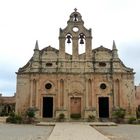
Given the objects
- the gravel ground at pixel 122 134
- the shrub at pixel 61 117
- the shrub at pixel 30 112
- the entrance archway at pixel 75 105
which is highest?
the entrance archway at pixel 75 105

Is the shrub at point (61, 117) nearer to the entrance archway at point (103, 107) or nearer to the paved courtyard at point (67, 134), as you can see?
the entrance archway at point (103, 107)

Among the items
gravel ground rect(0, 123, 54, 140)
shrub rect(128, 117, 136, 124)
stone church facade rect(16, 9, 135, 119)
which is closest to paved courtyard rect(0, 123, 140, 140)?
gravel ground rect(0, 123, 54, 140)

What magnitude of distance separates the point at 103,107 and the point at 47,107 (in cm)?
669

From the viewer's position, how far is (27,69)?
39.5 meters

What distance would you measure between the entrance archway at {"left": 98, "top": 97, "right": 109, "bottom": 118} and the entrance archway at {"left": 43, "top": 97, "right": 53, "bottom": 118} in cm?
583

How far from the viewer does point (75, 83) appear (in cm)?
3912

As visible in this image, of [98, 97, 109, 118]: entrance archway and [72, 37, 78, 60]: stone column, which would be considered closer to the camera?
[98, 97, 109, 118]: entrance archway

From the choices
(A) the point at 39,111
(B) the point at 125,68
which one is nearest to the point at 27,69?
(A) the point at 39,111

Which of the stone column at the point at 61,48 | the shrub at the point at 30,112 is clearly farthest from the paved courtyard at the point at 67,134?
the stone column at the point at 61,48

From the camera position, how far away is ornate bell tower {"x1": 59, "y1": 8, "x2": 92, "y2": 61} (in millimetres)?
39812

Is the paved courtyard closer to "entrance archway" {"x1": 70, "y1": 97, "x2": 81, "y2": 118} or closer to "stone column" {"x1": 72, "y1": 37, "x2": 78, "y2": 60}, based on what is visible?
"entrance archway" {"x1": 70, "y1": 97, "x2": 81, "y2": 118}

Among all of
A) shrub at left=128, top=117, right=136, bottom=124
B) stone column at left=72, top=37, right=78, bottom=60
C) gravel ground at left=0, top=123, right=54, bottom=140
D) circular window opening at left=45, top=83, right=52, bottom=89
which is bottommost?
gravel ground at left=0, top=123, right=54, bottom=140

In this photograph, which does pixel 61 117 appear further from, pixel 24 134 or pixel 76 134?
pixel 76 134

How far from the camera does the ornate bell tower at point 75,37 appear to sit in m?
39.8
